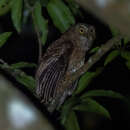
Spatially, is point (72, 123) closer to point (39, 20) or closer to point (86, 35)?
point (39, 20)

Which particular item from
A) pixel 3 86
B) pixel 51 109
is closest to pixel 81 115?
pixel 51 109

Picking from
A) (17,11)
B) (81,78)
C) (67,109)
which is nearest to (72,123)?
(67,109)

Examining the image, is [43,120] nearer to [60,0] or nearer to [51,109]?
[51,109]

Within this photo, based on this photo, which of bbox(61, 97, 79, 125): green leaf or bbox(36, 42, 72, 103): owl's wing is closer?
bbox(61, 97, 79, 125): green leaf

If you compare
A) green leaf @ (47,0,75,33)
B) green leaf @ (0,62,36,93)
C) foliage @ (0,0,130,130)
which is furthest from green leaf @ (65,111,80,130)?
green leaf @ (47,0,75,33)

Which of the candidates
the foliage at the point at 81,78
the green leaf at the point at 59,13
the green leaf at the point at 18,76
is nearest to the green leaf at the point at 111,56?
the foliage at the point at 81,78

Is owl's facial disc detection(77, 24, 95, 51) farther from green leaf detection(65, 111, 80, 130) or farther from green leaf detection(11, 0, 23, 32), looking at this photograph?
green leaf detection(65, 111, 80, 130)
